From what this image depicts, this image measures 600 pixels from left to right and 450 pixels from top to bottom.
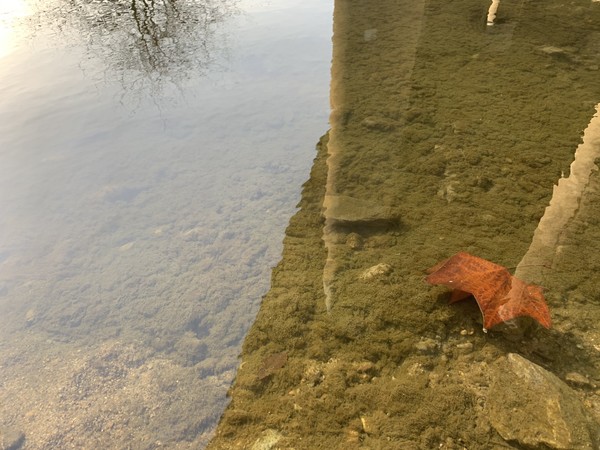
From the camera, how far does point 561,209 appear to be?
2432mm

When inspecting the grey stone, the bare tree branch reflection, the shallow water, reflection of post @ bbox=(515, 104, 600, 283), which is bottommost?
the shallow water

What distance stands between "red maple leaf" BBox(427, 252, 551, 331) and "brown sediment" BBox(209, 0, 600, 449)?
124mm

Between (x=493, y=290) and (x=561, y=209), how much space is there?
3.29 ft

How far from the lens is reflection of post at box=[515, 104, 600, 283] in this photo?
214 centimetres

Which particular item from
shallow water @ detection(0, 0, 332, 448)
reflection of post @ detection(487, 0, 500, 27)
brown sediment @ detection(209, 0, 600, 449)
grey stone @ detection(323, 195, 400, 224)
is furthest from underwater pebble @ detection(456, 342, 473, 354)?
reflection of post @ detection(487, 0, 500, 27)

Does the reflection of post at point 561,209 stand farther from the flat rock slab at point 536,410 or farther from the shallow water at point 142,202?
the shallow water at point 142,202

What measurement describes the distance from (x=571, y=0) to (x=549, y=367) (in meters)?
5.39

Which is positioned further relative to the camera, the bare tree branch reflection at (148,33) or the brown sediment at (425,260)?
the bare tree branch reflection at (148,33)

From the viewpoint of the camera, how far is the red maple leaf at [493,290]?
5.71 feet

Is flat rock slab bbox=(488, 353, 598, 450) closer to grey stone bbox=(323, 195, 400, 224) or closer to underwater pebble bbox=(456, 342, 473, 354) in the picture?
underwater pebble bbox=(456, 342, 473, 354)

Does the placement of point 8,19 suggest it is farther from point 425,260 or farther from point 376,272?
point 425,260

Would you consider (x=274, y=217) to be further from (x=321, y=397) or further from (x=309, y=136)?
(x=321, y=397)

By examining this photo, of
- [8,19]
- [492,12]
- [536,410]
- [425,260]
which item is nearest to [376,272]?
[425,260]

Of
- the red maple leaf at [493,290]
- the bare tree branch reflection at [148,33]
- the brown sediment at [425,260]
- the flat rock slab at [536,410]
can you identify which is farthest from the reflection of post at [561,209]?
the bare tree branch reflection at [148,33]
